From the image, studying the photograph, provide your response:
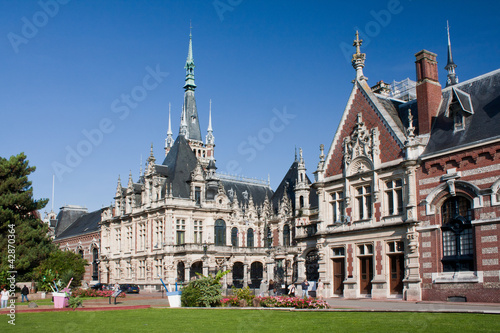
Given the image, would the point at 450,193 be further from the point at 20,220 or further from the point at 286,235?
the point at 20,220

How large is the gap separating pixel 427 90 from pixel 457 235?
8308mm

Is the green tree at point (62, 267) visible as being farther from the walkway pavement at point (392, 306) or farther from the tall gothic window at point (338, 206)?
the tall gothic window at point (338, 206)

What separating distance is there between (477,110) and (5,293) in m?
27.3

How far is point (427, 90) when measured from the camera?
2900 centimetres

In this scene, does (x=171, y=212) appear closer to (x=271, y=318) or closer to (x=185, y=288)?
(x=185, y=288)

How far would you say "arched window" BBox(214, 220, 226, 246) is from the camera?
59.6m

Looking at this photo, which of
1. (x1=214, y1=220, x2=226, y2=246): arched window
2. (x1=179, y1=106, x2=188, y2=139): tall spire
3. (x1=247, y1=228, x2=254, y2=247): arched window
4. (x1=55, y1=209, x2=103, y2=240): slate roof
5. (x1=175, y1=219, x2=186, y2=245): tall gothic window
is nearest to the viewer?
(x1=175, y1=219, x2=186, y2=245): tall gothic window

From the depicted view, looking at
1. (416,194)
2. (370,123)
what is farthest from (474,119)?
(370,123)

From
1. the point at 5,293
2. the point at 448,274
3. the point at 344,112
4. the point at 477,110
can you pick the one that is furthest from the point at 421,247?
the point at 5,293

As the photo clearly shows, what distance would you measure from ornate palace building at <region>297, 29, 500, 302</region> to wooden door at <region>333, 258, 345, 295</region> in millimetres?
65

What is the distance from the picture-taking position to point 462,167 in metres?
25.4

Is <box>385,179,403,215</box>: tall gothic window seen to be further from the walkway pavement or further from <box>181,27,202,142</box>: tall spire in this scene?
<box>181,27,202,142</box>: tall spire

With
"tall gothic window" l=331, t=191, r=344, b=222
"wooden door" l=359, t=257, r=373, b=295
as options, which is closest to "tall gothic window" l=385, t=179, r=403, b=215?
"wooden door" l=359, t=257, r=373, b=295

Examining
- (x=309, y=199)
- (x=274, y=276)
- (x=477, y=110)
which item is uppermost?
(x=477, y=110)
